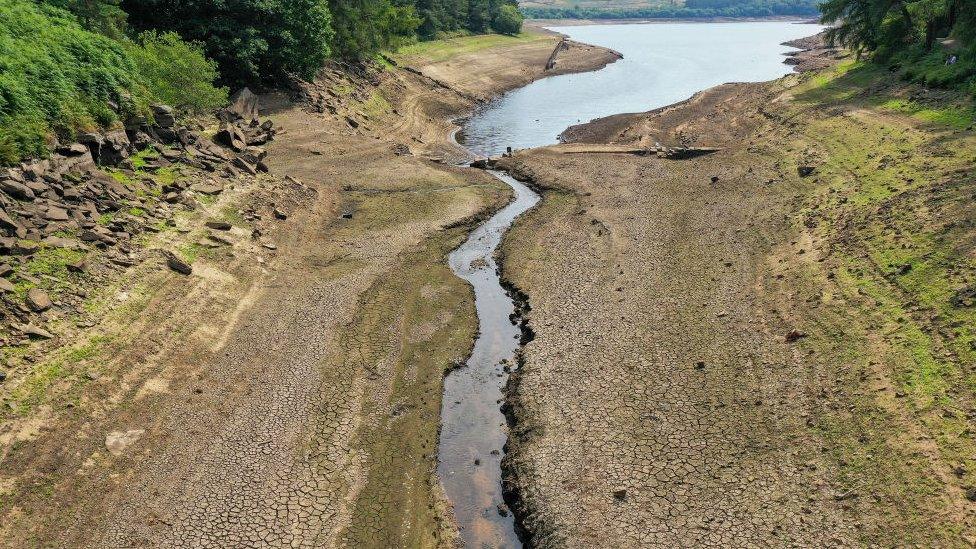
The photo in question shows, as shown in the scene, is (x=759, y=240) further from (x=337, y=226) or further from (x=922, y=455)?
(x=337, y=226)

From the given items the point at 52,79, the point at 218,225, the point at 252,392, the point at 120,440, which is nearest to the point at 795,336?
the point at 252,392

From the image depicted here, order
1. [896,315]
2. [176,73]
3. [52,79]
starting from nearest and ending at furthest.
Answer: [896,315] → [52,79] → [176,73]

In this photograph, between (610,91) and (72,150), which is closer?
(72,150)

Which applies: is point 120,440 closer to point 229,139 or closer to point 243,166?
point 243,166

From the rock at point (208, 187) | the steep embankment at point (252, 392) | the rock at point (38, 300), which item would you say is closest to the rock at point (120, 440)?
the steep embankment at point (252, 392)

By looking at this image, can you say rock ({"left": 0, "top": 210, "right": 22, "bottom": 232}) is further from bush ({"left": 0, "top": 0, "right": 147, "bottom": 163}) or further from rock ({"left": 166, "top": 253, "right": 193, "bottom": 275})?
rock ({"left": 166, "top": 253, "right": 193, "bottom": 275})

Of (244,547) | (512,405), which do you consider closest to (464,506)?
(512,405)

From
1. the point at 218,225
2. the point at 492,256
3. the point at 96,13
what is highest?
the point at 96,13
